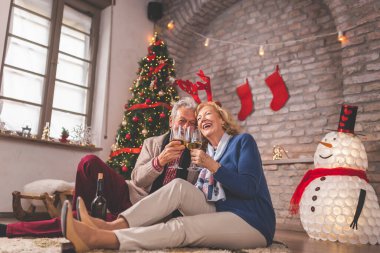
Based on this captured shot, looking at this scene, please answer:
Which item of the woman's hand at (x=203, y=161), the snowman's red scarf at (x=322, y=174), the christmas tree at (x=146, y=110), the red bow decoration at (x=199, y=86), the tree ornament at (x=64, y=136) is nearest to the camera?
the woman's hand at (x=203, y=161)

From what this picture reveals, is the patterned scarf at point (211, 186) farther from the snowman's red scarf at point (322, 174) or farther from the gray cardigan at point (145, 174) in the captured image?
the snowman's red scarf at point (322, 174)

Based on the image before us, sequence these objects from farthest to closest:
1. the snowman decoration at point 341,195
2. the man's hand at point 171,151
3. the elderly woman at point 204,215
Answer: the snowman decoration at point 341,195 < the man's hand at point 171,151 < the elderly woman at point 204,215

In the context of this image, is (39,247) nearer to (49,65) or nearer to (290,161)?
(290,161)

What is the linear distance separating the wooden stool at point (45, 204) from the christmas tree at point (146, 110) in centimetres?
74

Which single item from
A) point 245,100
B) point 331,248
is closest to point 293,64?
point 245,100

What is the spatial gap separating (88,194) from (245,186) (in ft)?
3.10

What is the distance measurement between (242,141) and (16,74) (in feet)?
10.7

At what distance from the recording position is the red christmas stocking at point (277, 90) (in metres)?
3.98

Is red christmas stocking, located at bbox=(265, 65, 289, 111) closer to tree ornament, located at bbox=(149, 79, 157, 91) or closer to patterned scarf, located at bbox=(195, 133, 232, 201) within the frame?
tree ornament, located at bbox=(149, 79, 157, 91)

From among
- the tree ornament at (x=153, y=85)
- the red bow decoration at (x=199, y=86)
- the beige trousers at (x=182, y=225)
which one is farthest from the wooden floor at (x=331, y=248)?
the tree ornament at (x=153, y=85)

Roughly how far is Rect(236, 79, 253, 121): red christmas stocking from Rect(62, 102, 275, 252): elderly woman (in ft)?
8.33

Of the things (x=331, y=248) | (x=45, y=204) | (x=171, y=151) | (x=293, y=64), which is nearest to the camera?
(x=171, y=151)

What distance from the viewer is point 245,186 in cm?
157

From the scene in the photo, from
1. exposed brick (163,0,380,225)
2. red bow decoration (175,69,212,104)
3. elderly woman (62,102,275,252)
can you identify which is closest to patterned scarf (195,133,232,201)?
elderly woman (62,102,275,252)
